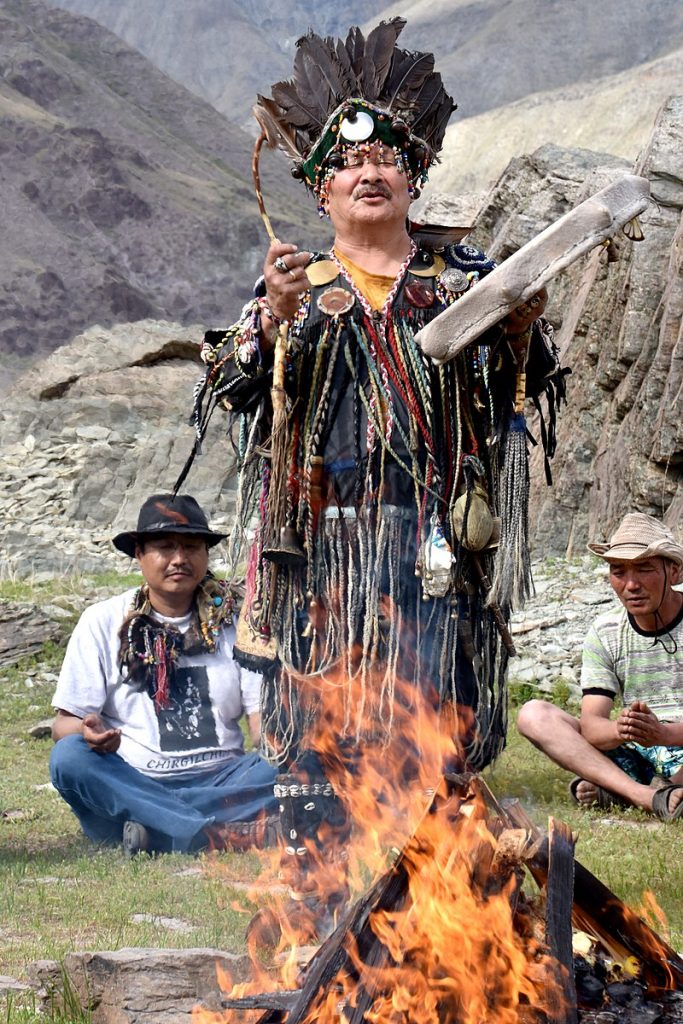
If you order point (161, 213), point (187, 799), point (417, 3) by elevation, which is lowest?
point (187, 799)

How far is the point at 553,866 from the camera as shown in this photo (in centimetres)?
286

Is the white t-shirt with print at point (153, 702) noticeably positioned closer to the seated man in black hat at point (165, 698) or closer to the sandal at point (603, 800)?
the seated man in black hat at point (165, 698)

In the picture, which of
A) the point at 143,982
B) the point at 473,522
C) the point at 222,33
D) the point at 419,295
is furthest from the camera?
the point at 222,33

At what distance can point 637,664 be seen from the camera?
5.44 metres

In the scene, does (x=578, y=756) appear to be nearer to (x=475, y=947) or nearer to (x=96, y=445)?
(x=475, y=947)

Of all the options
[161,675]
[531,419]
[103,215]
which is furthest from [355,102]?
[103,215]

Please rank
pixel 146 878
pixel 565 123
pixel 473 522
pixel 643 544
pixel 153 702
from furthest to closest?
pixel 565 123, pixel 153 702, pixel 643 544, pixel 146 878, pixel 473 522

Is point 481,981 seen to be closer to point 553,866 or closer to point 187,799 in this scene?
point 553,866

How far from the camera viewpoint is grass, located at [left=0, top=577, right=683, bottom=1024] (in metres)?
3.99

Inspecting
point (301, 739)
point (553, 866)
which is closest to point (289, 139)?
point (301, 739)

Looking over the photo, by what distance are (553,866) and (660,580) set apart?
2.63 metres

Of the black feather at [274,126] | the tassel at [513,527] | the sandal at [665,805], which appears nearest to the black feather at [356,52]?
the black feather at [274,126]

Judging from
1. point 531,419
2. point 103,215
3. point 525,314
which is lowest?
point 525,314

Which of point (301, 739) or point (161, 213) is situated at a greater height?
point (161, 213)
